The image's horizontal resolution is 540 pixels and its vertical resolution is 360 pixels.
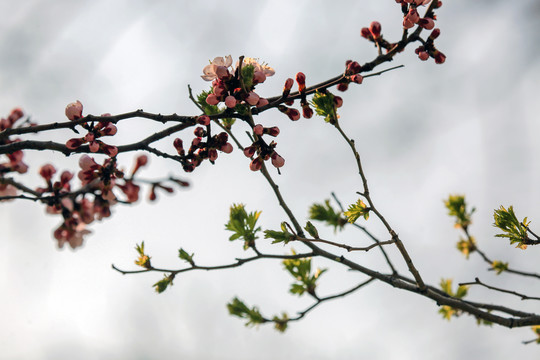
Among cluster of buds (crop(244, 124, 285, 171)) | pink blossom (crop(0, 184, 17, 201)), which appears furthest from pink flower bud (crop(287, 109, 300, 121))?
pink blossom (crop(0, 184, 17, 201))

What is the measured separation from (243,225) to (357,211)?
24.7 inches

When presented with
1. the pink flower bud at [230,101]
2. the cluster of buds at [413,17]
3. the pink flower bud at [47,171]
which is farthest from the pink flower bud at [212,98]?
the cluster of buds at [413,17]

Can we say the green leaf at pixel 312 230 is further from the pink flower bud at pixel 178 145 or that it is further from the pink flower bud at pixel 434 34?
the pink flower bud at pixel 434 34

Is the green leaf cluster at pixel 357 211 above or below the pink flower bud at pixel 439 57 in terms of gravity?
below

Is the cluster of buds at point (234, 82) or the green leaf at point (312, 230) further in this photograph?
the green leaf at point (312, 230)

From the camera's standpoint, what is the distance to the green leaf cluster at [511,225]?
2.34m

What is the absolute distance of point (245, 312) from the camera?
10.4 feet

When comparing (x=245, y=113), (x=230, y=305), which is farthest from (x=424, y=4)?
(x=230, y=305)

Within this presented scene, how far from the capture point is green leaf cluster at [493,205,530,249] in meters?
2.34

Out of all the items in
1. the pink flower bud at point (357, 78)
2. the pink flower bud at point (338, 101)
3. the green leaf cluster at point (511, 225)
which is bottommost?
the green leaf cluster at point (511, 225)

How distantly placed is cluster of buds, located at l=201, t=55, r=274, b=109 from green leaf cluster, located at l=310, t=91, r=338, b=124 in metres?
0.29

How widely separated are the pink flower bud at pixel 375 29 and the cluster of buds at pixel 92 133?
1.30m

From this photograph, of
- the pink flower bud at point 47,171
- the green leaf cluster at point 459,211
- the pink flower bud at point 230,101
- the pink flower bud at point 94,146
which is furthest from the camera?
the green leaf cluster at point 459,211

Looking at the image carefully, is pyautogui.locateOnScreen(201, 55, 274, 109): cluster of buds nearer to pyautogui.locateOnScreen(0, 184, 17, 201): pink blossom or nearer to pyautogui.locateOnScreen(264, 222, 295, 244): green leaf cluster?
pyautogui.locateOnScreen(264, 222, 295, 244): green leaf cluster
